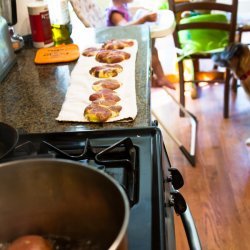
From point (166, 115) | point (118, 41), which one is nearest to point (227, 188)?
point (166, 115)

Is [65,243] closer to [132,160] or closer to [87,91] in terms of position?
[132,160]

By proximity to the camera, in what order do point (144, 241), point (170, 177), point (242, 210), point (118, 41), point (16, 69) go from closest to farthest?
point (144, 241)
point (170, 177)
point (16, 69)
point (118, 41)
point (242, 210)

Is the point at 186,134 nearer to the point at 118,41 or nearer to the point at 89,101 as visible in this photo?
the point at 118,41

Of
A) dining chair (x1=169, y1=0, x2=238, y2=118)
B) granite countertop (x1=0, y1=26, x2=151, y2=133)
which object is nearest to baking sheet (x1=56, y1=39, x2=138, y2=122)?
granite countertop (x1=0, y1=26, x2=151, y2=133)

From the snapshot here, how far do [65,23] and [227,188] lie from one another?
120cm

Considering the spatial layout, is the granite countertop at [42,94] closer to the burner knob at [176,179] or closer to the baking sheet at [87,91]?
the baking sheet at [87,91]

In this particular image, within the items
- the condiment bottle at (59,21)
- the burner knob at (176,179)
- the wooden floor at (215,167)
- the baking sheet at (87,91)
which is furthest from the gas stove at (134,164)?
the wooden floor at (215,167)

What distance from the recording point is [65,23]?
59.0 inches

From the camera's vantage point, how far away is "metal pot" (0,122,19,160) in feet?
2.20

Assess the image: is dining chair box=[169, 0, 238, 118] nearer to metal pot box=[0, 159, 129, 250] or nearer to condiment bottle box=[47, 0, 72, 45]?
condiment bottle box=[47, 0, 72, 45]

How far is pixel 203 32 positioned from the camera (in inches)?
103

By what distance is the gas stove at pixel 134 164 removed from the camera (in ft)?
1.89

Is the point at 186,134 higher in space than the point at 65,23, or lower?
lower

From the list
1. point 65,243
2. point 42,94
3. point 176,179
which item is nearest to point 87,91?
point 42,94
